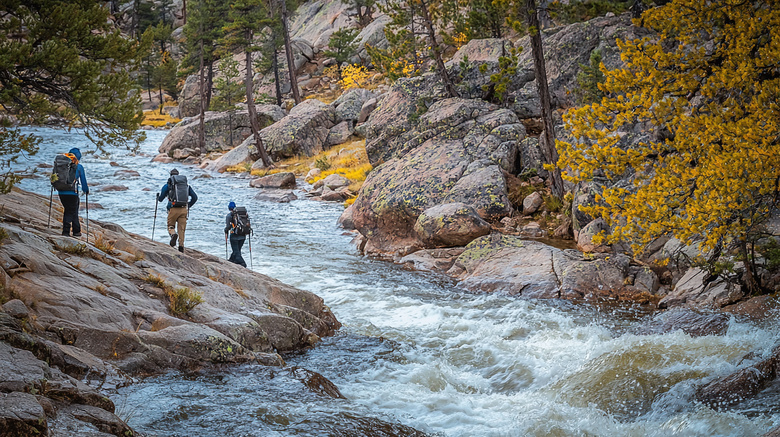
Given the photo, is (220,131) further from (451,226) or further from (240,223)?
(451,226)

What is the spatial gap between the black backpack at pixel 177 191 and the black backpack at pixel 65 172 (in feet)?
9.64

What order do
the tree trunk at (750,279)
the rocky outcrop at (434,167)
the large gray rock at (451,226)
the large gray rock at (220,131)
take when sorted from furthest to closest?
the large gray rock at (220,131) < the rocky outcrop at (434,167) < the large gray rock at (451,226) < the tree trunk at (750,279)

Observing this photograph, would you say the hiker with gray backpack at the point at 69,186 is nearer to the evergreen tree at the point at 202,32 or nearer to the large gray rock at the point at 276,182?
the large gray rock at the point at 276,182

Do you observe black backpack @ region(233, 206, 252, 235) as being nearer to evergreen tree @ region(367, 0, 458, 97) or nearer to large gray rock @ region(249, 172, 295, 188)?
evergreen tree @ region(367, 0, 458, 97)

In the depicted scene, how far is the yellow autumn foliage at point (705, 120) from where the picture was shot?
23.1 ft

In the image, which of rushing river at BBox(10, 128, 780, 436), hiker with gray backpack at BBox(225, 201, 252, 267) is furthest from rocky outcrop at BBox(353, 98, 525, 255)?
hiker with gray backpack at BBox(225, 201, 252, 267)

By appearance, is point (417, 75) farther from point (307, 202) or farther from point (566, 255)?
point (566, 255)

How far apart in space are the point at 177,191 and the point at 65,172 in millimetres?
3186

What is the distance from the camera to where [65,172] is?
1041cm

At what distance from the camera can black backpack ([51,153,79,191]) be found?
33.8 ft

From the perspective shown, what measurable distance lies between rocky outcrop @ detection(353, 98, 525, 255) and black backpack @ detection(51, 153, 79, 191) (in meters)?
9.34

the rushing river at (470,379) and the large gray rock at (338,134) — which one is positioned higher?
the large gray rock at (338,134)

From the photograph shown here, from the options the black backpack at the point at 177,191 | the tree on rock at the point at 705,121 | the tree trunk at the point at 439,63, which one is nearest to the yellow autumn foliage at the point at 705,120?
the tree on rock at the point at 705,121

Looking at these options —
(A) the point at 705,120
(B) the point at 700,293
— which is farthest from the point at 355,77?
(A) the point at 705,120
